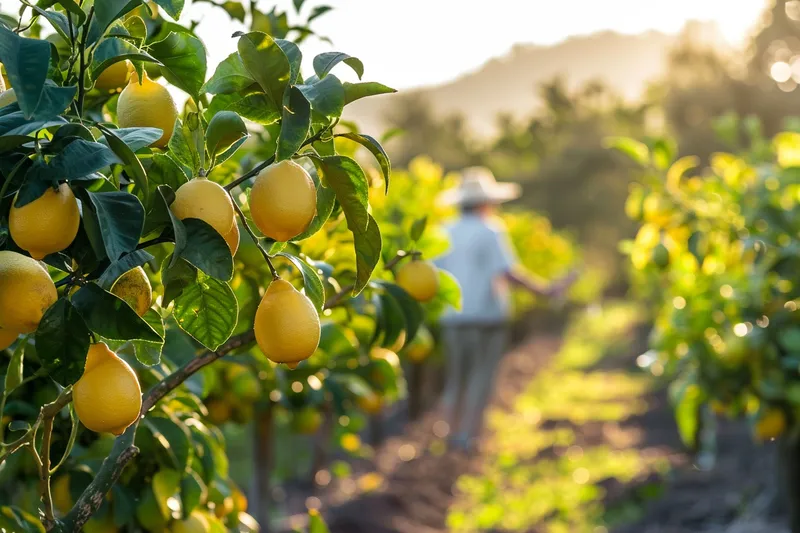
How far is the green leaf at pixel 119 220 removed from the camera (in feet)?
2.63

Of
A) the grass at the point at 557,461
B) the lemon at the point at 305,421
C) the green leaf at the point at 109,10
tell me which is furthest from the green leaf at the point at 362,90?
the grass at the point at 557,461

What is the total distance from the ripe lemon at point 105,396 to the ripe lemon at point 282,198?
202 mm

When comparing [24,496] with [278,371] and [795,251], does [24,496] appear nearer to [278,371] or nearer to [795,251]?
[278,371]

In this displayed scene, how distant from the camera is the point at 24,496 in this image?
5.86ft

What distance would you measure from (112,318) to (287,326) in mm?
181

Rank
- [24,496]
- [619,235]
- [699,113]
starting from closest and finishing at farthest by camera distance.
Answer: [24,496]
[699,113]
[619,235]

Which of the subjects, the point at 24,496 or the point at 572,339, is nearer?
the point at 24,496

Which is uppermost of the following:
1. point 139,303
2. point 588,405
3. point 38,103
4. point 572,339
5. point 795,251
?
point 38,103

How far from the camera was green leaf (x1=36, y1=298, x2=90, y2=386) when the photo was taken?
849mm

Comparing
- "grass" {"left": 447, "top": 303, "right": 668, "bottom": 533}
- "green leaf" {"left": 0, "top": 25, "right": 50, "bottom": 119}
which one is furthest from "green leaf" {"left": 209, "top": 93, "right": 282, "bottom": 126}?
"grass" {"left": 447, "top": 303, "right": 668, "bottom": 533}

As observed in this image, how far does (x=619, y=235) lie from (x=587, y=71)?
121m

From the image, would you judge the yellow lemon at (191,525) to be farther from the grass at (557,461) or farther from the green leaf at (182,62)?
the grass at (557,461)

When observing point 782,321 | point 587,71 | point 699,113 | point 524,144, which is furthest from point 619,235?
point 587,71

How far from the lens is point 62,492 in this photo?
1.44 meters
